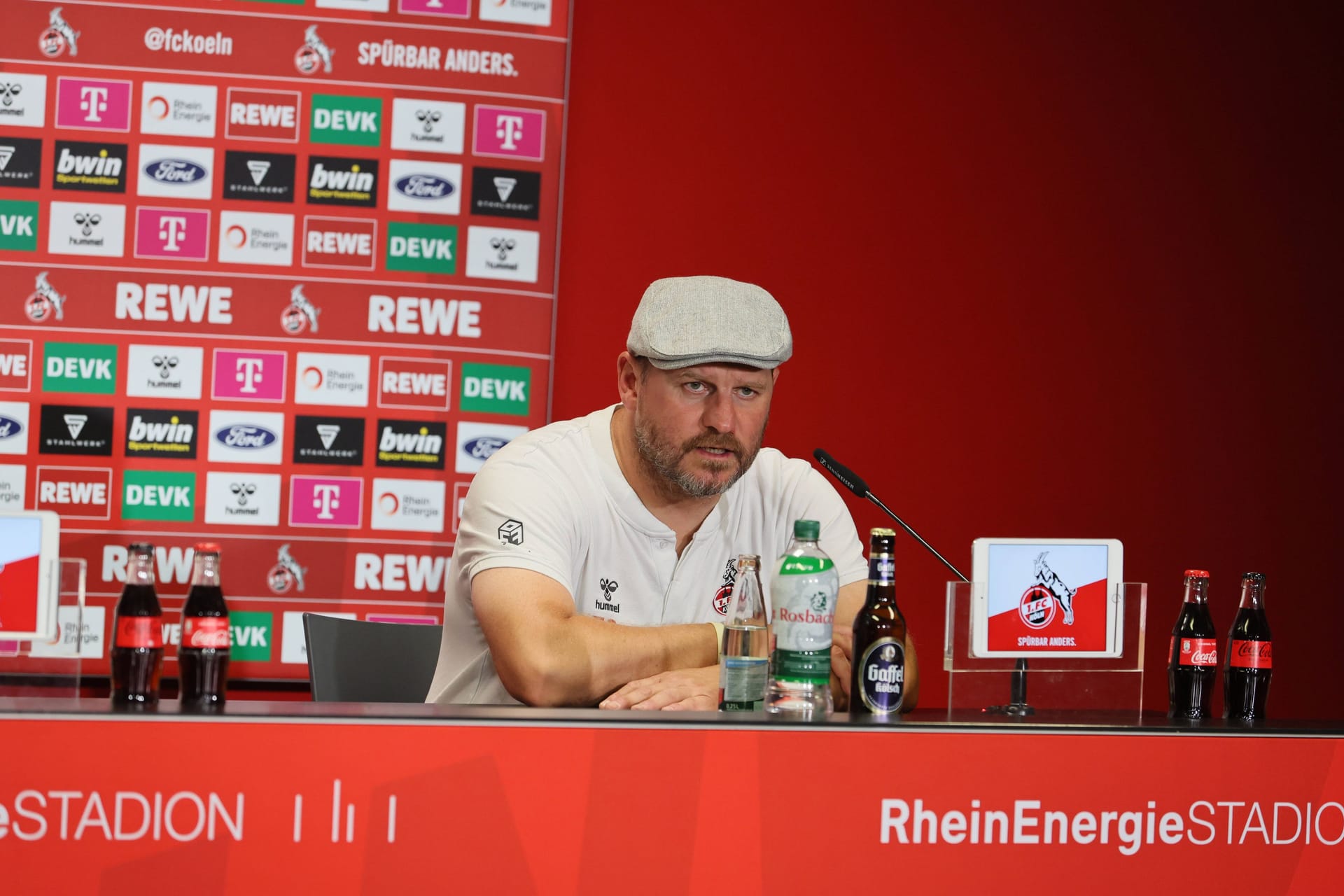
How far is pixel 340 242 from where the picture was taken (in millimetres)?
2916

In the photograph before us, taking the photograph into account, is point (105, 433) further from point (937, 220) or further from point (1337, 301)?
point (1337, 301)

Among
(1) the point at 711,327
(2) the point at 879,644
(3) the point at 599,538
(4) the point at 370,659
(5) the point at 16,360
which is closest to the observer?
(2) the point at 879,644

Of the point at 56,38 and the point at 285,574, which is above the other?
the point at 56,38

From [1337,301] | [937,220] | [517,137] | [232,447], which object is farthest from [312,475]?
[1337,301]

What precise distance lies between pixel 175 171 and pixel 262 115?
0.78ft

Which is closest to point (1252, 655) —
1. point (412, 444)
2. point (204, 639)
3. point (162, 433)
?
point (204, 639)

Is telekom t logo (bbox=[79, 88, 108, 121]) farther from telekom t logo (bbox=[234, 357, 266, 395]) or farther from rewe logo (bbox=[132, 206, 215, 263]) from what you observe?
telekom t logo (bbox=[234, 357, 266, 395])

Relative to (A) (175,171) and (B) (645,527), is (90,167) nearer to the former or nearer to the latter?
(A) (175,171)

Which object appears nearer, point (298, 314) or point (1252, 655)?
point (1252, 655)

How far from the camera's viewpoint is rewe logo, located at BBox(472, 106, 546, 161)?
2.95 m

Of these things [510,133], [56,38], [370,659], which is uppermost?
[56,38]

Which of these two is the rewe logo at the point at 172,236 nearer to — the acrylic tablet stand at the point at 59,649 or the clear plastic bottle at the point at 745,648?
the acrylic tablet stand at the point at 59,649

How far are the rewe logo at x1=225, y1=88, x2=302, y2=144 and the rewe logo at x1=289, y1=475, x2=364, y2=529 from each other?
793 mm

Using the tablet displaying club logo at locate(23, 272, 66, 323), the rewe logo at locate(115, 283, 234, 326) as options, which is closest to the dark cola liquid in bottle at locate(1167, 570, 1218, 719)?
the rewe logo at locate(115, 283, 234, 326)
